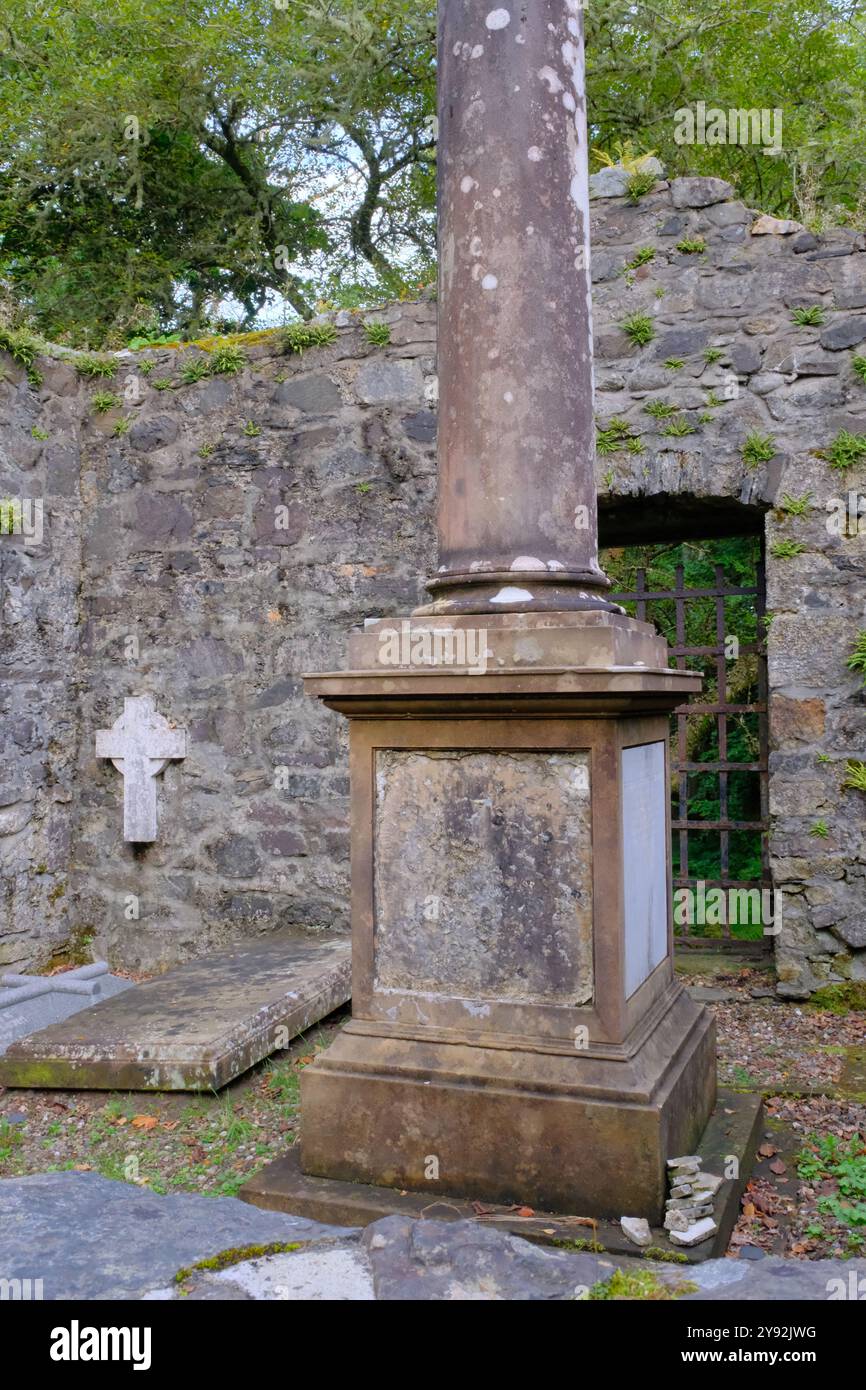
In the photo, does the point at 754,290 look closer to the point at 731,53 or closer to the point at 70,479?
the point at 70,479

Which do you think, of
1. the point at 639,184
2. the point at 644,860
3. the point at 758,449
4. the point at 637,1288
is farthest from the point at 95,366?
the point at 637,1288

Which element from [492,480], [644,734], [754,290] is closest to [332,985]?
[644,734]

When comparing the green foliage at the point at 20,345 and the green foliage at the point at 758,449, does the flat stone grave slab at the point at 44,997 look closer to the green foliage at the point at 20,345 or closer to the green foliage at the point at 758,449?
the green foliage at the point at 20,345

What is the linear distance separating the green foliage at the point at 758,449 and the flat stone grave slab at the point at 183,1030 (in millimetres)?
2952

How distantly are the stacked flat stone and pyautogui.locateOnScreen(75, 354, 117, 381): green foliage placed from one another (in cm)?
509

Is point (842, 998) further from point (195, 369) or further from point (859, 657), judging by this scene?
point (195, 369)

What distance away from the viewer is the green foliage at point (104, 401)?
18.9 feet

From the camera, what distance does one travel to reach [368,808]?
270 centimetres

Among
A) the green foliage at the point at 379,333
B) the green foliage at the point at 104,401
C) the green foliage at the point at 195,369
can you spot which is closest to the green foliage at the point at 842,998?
the green foliage at the point at 379,333

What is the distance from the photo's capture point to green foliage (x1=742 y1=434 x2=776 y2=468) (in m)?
4.71

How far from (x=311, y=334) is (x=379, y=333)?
38cm

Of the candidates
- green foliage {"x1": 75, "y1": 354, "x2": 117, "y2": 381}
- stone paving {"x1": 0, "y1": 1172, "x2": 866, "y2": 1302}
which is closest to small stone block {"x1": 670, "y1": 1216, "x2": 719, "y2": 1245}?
stone paving {"x1": 0, "y1": 1172, "x2": 866, "y2": 1302}

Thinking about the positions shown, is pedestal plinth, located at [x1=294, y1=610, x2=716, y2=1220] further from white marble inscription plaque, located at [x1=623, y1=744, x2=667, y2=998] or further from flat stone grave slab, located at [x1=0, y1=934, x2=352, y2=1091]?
flat stone grave slab, located at [x1=0, y1=934, x2=352, y2=1091]

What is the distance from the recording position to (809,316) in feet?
15.4
